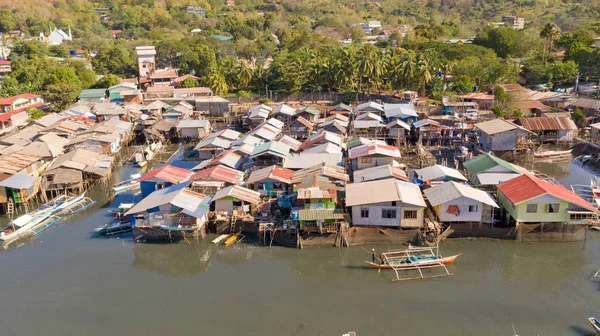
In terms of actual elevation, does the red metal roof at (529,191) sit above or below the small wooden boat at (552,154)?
above

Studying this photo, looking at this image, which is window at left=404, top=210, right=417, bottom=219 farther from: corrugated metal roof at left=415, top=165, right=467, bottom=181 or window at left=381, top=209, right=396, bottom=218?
corrugated metal roof at left=415, top=165, right=467, bottom=181

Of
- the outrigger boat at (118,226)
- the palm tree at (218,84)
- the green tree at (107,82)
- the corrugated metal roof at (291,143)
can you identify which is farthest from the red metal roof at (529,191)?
the green tree at (107,82)

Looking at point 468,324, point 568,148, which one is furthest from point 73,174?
point 568,148

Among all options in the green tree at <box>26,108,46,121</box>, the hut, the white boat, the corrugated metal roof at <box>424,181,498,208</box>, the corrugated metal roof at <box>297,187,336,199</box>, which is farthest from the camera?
the green tree at <box>26,108,46,121</box>

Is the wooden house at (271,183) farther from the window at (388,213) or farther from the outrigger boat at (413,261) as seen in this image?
the outrigger boat at (413,261)

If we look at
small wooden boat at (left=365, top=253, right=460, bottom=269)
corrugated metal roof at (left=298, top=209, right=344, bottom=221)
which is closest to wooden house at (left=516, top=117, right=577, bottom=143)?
small wooden boat at (left=365, top=253, right=460, bottom=269)

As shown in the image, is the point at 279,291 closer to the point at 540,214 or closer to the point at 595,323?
the point at 595,323

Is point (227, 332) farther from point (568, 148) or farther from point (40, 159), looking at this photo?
point (568, 148)
